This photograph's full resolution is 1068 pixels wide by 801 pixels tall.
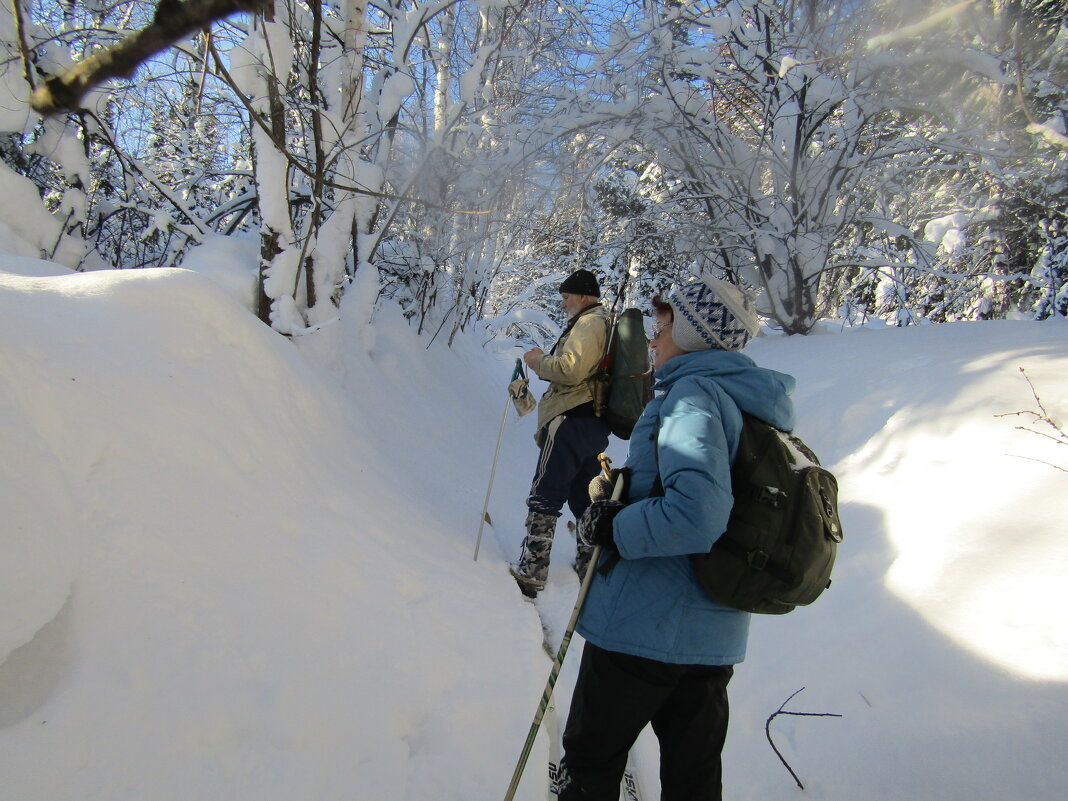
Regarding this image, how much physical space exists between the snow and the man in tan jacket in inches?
12.1

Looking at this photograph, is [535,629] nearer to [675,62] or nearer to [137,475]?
[137,475]

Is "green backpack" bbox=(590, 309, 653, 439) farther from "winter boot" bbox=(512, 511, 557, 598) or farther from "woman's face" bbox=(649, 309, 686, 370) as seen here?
"woman's face" bbox=(649, 309, 686, 370)

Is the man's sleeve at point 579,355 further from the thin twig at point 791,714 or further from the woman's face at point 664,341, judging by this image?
the thin twig at point 791,714

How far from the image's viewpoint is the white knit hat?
1666 mm

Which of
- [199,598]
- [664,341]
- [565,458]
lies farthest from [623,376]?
[199,598]

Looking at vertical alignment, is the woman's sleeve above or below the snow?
above

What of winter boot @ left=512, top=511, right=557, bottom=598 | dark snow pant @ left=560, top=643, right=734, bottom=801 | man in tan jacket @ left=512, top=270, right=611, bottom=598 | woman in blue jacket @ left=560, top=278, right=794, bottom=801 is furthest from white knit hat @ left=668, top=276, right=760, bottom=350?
winter boot @ left=512, top=511, right=557, bottom=598

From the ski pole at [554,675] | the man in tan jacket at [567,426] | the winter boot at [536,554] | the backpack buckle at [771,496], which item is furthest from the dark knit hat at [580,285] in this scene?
the backpack buckle at [771,496]

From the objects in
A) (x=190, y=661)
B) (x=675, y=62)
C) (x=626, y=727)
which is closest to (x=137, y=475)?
(x=190, y=661)

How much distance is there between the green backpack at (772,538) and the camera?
4.65 ft

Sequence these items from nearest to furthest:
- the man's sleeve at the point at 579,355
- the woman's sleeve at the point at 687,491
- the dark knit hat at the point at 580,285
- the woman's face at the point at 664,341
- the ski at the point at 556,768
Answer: the woman's sleeve at the point at 687,491
the woman's face at the point at 664,341
the ski at the point at 556,768
the man's sleeve at the point at 579,355
the dark knit hat at the point at 580,285

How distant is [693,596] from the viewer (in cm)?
153

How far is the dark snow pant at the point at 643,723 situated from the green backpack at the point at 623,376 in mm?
1825

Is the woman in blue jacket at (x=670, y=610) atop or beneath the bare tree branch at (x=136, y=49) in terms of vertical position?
beneath
